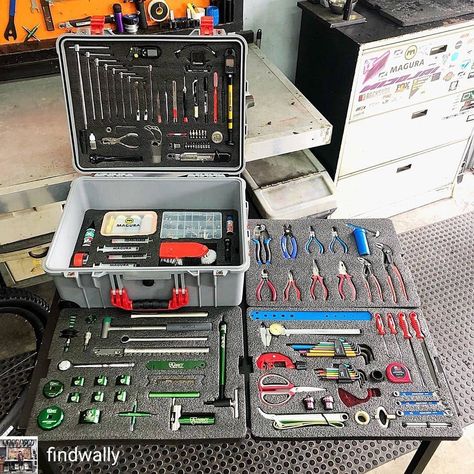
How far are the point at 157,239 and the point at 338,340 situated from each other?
1.66ft

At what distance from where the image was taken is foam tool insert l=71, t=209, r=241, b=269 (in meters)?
1.20

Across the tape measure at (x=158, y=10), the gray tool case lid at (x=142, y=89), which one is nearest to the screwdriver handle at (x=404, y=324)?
the gray tool case lid at (x=142, y=89)

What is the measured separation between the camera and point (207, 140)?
4.42 feet

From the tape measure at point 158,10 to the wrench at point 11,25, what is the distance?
43cm

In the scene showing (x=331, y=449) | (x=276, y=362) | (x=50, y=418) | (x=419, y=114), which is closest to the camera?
(x=50, y=418)

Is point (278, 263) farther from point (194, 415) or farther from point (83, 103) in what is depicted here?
point (83, 103)

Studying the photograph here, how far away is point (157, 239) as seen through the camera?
49.8 inches

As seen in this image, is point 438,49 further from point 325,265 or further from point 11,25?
point 11,25

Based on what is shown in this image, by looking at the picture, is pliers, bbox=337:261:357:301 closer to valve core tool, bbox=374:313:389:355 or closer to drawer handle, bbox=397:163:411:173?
valve core tool, bbox=374:313:389:355

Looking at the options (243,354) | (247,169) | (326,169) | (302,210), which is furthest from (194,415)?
(326,169)

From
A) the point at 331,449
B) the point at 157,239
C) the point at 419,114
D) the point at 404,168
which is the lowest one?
the point at 331,449

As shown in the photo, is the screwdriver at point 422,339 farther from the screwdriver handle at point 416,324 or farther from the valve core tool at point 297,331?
the valve core tool at point 297,331

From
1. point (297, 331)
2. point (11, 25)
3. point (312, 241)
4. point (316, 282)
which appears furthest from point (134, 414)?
point (11, 25)

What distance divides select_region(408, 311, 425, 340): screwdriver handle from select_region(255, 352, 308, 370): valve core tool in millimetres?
282
